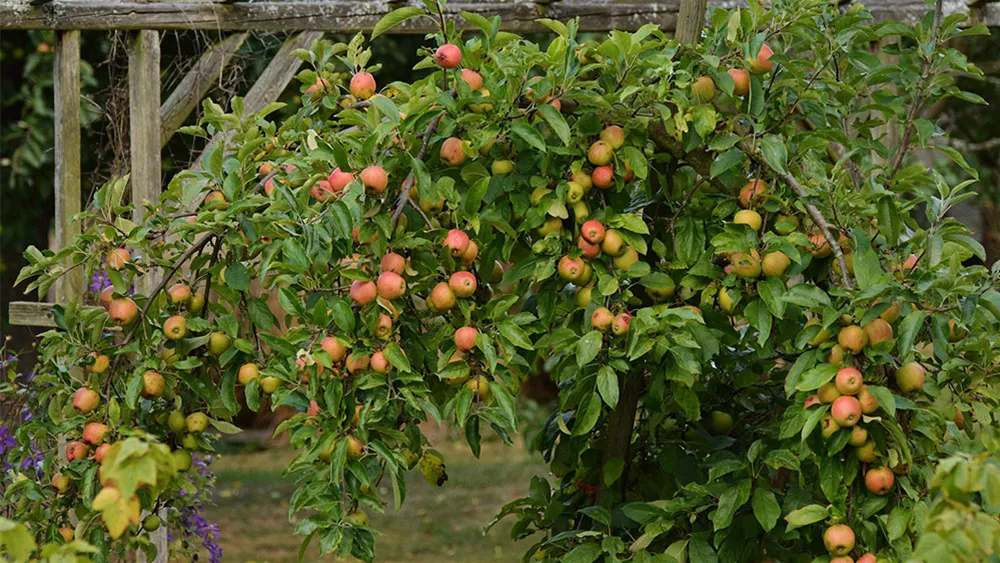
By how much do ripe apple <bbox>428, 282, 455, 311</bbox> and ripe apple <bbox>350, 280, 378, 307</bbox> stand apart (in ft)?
0.34

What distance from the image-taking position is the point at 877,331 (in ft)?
5.57

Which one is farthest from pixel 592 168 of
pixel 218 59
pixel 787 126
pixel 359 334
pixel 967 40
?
pixel 967 40

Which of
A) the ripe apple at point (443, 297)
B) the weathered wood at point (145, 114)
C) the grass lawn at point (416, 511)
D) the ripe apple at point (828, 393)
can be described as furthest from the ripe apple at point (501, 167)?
the grass lawn at point (416, 511)

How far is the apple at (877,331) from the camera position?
1695 mm

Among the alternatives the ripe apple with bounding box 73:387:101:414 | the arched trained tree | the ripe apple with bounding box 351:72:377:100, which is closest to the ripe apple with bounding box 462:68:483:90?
the arched trained tree

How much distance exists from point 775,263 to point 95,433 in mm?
1130

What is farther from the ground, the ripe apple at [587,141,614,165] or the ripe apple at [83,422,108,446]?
the ripe apple at [587,141,614,165]

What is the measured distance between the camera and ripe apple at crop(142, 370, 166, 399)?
1.89 meters

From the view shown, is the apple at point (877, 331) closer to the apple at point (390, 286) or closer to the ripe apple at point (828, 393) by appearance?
the ripe apple at point (828, 393)

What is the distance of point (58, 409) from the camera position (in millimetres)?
2008

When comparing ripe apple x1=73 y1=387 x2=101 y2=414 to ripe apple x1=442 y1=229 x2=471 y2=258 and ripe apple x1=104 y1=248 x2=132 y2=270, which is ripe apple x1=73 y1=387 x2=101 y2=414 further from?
ripe apple x1=442 y1=229 x2=471 y2=258

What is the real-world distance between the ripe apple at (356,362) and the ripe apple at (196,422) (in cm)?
41

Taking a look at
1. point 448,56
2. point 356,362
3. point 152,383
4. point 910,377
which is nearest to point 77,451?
point 152,383

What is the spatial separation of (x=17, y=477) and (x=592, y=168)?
1.17 meters
